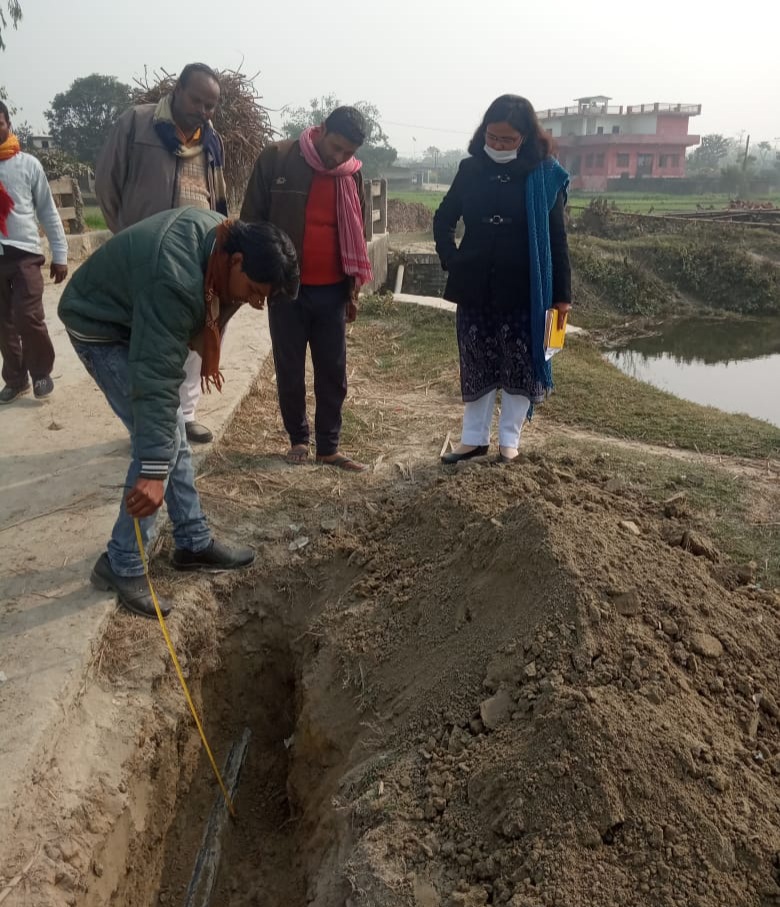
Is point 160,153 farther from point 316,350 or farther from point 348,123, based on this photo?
point 316,350

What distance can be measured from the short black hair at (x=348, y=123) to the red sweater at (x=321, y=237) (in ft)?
0.82

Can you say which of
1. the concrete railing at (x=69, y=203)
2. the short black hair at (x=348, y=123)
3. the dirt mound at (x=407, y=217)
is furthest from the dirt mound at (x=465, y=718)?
the dirt mound at (x=407, y=217)

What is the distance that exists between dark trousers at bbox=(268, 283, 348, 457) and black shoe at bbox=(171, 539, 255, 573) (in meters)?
1.13

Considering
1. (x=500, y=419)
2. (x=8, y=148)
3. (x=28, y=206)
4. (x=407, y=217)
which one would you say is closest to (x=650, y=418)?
(x=500, y=419)

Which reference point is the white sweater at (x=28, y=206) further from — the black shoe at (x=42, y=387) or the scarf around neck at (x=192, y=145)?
the scarf around neck at (x=192, y=145)

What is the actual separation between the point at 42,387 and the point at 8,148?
4.92 feet

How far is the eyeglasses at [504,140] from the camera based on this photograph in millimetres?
3598

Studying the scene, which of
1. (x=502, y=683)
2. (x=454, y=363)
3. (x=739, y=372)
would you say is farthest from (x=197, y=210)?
(x=739, y=372)

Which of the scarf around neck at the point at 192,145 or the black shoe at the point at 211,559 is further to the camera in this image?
the scarf around neck at the point at 192,145

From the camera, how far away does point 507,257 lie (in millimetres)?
3826

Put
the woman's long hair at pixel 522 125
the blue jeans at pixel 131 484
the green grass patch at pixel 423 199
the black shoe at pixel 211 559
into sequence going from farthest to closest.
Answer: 1. the green grass patch at pixel 423 199
2. the woman's long hair at pixel 522 125
3. the black shoe at pixel 211 559
4. the blue jeans at pixel 131 484

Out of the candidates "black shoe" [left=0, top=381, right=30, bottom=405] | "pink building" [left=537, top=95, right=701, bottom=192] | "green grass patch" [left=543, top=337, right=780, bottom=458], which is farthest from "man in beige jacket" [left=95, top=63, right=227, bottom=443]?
"pink building" [left=537, top=95, right=701, bottom=192]

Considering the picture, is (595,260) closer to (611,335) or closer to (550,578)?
(611,335)

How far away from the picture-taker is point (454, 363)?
6.70 meters
